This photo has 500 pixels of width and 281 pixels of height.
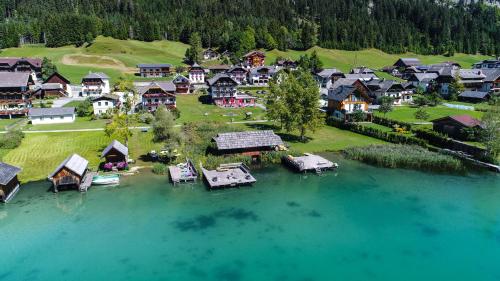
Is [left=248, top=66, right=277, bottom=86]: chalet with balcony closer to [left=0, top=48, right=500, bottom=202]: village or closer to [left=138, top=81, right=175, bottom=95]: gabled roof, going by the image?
[left=0, top=48, right=500, bottom=202]: village

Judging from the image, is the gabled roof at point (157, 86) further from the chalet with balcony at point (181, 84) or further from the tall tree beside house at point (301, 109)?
the tall tree beside house at point (301, 109)

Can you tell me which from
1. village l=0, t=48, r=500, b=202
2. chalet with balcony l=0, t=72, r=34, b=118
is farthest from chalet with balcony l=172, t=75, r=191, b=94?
chalet with balcony l=0, t=72, r=34, b=118

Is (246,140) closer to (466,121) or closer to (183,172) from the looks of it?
(183,172)

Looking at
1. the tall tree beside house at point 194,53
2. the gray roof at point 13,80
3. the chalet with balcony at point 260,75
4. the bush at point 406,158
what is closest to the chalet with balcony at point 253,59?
the tall tree beside house at point 194,53

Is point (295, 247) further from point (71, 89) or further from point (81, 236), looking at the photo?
point (71, 89)

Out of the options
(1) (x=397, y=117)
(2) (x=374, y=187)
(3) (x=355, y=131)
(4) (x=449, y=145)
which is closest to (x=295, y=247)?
(2) (x=374, y=187)

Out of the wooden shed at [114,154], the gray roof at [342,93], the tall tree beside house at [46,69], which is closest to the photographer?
the wooden shed at [114,154]

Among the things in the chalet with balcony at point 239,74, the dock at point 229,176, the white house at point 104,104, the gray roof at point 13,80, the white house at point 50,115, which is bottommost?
the dock at point 229,176
